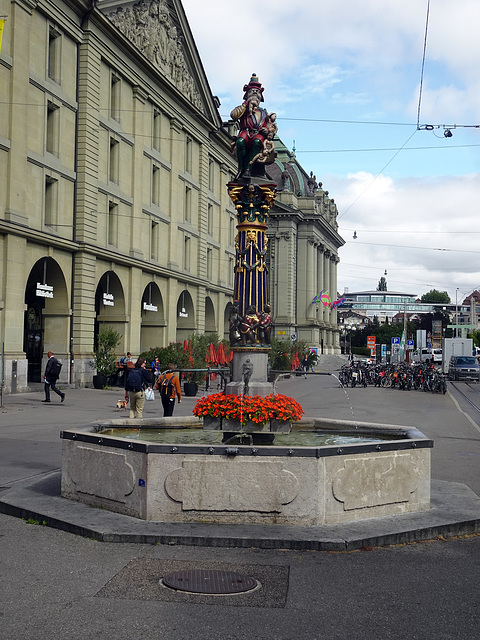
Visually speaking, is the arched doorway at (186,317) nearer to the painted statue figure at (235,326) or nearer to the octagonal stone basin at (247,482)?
the painted statue figure at (235,326)

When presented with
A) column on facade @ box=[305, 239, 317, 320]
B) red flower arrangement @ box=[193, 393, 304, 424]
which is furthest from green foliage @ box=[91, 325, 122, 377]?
column on facade @ box=[305, 239, 317, 320]

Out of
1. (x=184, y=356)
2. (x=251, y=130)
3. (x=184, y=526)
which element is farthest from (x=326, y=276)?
(x=184, y=526)

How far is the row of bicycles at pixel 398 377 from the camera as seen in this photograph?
42.2 meters

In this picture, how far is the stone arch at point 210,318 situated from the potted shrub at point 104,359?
892 inches

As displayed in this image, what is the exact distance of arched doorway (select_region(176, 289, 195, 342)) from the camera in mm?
55281

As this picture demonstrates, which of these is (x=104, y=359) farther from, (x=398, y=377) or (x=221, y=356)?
(x=398, y=377)

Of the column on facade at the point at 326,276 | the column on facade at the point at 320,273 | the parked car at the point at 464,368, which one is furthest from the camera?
the column on facade at the point at 326,276

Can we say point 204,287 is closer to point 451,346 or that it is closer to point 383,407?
point 451,346

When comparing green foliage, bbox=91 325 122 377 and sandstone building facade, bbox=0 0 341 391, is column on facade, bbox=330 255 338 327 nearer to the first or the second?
sandstone building facade, bbox=0 0 341 391

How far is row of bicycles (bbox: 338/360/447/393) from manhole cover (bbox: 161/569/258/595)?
3614cm

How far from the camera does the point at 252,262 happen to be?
1473 cm

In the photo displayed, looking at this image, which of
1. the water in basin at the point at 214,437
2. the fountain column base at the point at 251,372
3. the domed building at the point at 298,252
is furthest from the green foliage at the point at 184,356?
the domed building at the point at 298,252

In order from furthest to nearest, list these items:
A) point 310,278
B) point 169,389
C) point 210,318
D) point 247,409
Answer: point 310,278 → point 210,318 → point 169,389 → point 247,409

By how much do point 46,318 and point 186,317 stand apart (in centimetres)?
1802
